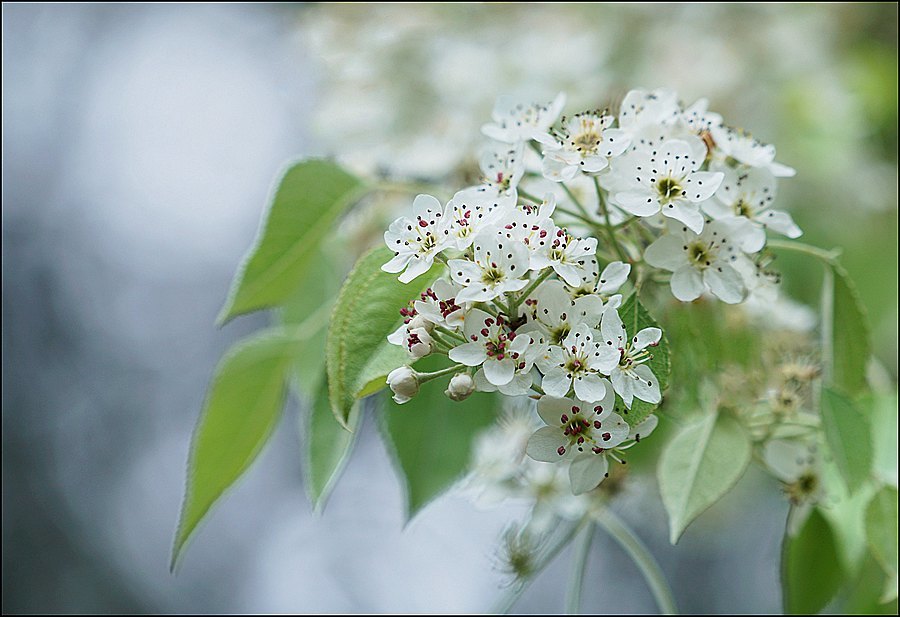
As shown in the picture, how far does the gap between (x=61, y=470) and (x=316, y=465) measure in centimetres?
197

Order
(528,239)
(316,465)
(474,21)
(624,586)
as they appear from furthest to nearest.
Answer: (624,586) → (474,21) → (316,465) → (528,239)

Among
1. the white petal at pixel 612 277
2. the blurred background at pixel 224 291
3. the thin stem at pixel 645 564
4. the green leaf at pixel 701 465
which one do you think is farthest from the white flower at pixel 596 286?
the blurred background at pixel 224 291

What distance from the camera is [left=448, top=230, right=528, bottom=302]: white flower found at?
1.11 ft

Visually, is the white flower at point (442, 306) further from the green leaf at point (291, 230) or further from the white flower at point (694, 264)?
the green leaf at point (291, 230)

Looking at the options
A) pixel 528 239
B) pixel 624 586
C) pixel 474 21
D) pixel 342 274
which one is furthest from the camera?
pixel 624 586

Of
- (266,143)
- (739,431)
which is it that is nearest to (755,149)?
(739,431)

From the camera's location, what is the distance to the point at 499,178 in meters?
0.42

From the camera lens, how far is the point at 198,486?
520mm

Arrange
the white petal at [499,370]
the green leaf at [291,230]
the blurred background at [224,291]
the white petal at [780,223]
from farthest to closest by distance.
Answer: the blurred background at [224,291]
the green leaf at [291,230]
the white petal at [780,223]
the white petal at [499,370]

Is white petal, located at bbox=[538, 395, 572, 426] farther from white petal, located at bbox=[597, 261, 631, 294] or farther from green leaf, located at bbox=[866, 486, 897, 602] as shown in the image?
green leaf, located at bbox=[866, 486, 897, 602]

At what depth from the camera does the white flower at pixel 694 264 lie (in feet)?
1.27

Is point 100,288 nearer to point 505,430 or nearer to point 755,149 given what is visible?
point 505,430

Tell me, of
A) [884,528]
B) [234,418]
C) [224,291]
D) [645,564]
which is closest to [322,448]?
[234,418]

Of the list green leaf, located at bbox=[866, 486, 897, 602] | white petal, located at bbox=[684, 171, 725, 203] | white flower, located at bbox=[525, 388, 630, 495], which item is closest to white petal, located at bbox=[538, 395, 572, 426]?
white flower, located at bbox=[525, 388, 630, 495]
